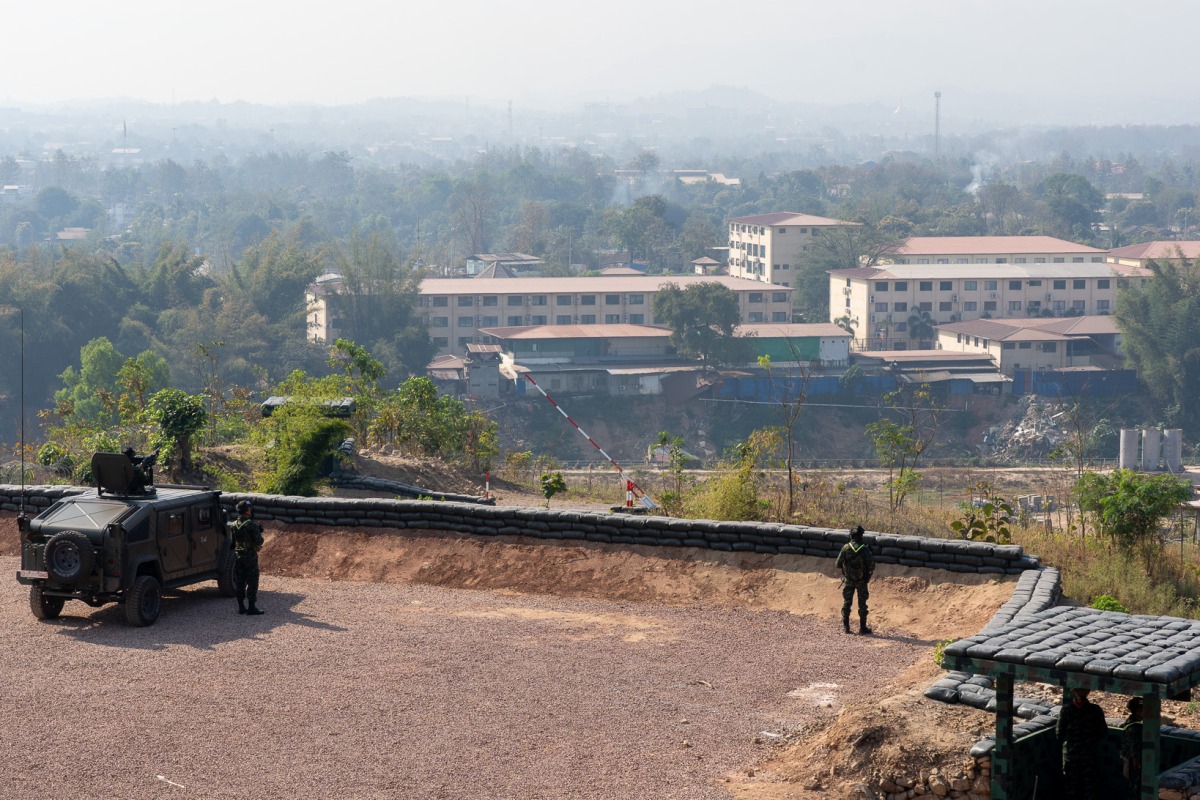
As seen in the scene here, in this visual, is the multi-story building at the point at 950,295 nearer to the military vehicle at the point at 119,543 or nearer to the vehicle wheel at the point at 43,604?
the military vehicle at the point at 119,543

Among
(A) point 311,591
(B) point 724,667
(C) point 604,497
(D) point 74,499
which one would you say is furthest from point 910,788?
(C) point 604,497

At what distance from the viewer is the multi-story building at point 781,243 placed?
4387 inches

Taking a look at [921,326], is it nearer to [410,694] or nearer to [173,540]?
[173,540]

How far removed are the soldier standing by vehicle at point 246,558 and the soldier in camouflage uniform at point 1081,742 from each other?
8114mm

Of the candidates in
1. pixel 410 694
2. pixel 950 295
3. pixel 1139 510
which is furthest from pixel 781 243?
pixel 410 694

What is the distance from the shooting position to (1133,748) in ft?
27.2

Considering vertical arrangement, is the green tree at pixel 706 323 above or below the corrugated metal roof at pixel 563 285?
below

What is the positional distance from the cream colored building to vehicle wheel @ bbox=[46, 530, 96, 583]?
71802 millimetres

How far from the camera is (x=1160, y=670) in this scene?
25.7ft

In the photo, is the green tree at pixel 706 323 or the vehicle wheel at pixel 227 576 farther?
the green tree at pixel 706 323

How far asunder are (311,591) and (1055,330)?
74698 millimetres

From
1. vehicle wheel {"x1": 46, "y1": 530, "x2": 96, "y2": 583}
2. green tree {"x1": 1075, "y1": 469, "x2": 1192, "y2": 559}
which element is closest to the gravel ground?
vehicle wheel {"x1": 46, "y1": 530, "x2": 96, "y2": 583}

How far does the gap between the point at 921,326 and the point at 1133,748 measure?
3364 inches

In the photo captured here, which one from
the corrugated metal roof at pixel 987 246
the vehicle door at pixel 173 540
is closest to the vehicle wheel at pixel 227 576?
the vehicle door at pixel 173 540
